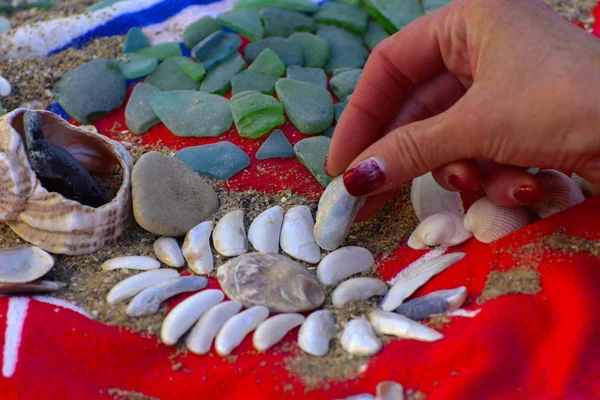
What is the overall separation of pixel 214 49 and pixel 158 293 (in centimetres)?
78

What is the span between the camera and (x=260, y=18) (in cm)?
153

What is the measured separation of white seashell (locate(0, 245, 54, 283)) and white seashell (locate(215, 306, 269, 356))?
0.94 ft

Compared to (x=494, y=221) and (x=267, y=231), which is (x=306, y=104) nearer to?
(x=267, y=231)

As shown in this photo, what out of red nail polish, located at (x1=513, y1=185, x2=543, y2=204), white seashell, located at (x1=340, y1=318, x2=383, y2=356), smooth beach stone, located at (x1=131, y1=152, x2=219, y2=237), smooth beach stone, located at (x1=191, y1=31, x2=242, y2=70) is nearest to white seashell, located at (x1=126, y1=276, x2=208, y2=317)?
smooth beach stone, located at (x1=131, y1=152, x2=219, y2=237)

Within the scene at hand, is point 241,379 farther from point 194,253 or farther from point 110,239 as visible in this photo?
point 110,239

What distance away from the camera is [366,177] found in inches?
31.7

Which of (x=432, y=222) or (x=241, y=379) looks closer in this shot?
(x=241, y=379)

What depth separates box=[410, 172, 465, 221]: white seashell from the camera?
95 cm

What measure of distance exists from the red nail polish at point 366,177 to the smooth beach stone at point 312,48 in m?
0.66

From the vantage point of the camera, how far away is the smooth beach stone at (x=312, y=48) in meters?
1.42

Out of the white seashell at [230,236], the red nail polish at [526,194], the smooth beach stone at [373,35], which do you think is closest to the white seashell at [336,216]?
the white seashell at [230,236]

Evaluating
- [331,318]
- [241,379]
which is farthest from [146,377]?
[331,318]

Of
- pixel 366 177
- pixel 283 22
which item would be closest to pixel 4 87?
pixel 283 22

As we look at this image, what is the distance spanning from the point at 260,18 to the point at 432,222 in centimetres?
86
